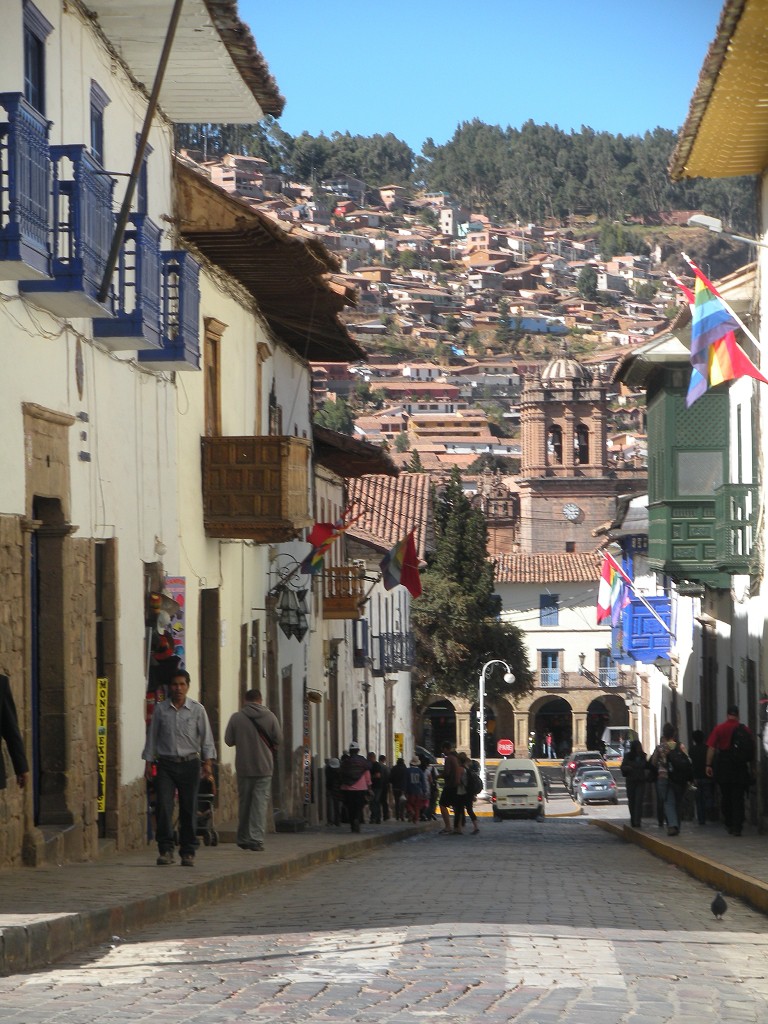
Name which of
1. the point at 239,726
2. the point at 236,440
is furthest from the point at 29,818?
the point at 236,440

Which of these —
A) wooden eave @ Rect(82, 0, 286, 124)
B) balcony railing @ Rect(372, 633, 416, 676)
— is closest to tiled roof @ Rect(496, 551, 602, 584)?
balcony railing @ Rect(372, 633, 416, 676)

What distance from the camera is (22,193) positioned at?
1142 centimetres

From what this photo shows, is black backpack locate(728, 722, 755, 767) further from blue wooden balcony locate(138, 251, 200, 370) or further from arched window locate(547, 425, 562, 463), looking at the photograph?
arched window locate(547, 425, 562, 463)

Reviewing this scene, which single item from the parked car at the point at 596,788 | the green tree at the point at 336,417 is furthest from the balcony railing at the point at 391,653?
the green tree at the point at 336,417

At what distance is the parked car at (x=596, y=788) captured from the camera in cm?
6638

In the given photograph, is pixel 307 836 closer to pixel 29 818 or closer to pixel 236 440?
pixel 236 440

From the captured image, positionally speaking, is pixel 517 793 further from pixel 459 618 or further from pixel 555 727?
pixel 555 727

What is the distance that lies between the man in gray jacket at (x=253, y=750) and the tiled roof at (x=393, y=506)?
31758 millimetres

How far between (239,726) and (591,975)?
27.7 feet

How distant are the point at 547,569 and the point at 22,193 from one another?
292ft

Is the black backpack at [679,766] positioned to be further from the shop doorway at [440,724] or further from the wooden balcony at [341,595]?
the shop doorway at [440,724]

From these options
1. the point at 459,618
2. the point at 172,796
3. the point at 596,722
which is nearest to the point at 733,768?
the point at 172,796

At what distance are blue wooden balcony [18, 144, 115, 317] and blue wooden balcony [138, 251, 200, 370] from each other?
8.70 ft

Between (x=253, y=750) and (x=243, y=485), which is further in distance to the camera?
(x=243, y=485)
